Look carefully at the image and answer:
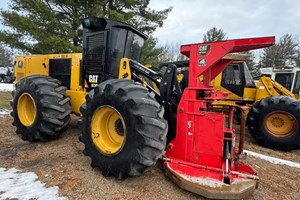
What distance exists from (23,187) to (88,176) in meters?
0.81

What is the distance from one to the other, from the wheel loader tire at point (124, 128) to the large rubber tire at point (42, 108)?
1.25 meters

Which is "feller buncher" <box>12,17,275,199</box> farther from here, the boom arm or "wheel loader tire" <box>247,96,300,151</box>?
"wheel loader tire" <box>247,96,300,151</box>

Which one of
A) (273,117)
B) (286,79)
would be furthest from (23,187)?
(286,79)

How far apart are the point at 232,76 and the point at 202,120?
514cm

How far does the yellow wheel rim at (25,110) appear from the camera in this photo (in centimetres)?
525

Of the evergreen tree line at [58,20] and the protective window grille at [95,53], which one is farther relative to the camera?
the evergreen tree line at [58,20]

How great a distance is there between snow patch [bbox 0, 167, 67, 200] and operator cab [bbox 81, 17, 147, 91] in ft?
7.14

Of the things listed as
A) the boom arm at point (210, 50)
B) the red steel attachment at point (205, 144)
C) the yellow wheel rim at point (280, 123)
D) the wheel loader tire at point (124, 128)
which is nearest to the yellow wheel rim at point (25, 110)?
the wheel loader tire at point (124, 128)

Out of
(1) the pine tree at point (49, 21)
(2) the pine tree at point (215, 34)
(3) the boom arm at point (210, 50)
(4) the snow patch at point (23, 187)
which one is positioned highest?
(2) the pine tree at point (215, 34)

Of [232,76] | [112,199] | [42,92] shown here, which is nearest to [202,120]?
[112,199]

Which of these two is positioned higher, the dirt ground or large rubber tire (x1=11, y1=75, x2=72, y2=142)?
large rubber tire (x1=11, y1=75, x2=72, y2=142)

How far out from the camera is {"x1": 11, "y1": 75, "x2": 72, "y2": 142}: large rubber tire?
4723mm

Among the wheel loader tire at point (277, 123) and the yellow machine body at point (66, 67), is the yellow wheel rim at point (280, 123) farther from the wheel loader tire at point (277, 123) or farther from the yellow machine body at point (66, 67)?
the yellow machine body at point (66, 67)

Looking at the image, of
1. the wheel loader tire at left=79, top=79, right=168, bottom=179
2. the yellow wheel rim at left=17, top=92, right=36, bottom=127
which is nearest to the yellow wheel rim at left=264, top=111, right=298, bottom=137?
the wheel loader tire at left=79, top=79, right=168, bottom=179
